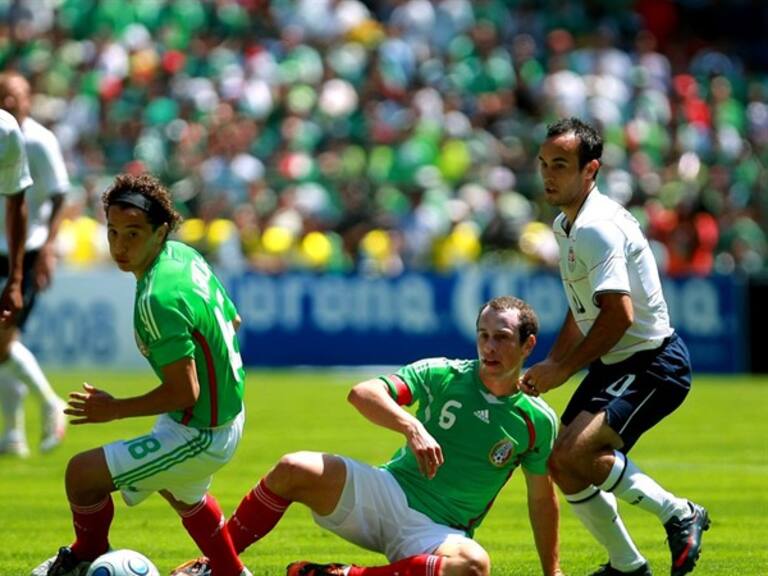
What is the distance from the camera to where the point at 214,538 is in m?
7.43

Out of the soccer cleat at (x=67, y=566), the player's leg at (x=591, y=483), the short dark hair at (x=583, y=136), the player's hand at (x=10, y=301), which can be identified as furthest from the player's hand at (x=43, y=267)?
the player's leg at (x=591, y=483)

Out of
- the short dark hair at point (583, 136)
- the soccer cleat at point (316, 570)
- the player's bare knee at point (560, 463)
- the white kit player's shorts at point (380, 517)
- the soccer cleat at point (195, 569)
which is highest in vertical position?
the short dark hair at point (583, 136)

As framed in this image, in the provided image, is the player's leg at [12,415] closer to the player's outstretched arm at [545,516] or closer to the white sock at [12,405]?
the white sock at [12,405]

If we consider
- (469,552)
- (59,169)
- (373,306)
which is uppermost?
(59,169)

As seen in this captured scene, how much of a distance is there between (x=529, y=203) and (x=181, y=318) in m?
18.3

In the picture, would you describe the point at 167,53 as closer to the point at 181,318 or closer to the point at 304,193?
the point at 304,193

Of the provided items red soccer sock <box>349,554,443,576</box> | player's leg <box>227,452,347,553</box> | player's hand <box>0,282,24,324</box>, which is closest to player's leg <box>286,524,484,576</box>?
red soccer sock <box>349,554,443,576</box>

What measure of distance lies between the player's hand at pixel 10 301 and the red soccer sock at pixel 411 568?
131 inches

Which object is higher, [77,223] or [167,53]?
[167,53]

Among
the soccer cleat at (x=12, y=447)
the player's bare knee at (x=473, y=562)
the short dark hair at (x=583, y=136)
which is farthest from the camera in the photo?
the soccer cleat at (x=12, y=447)

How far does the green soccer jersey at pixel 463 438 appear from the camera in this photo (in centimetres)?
744

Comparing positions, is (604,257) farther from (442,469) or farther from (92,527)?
(92,527)

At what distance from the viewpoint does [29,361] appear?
13.3 m

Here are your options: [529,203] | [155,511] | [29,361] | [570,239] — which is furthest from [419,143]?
[570,239]
